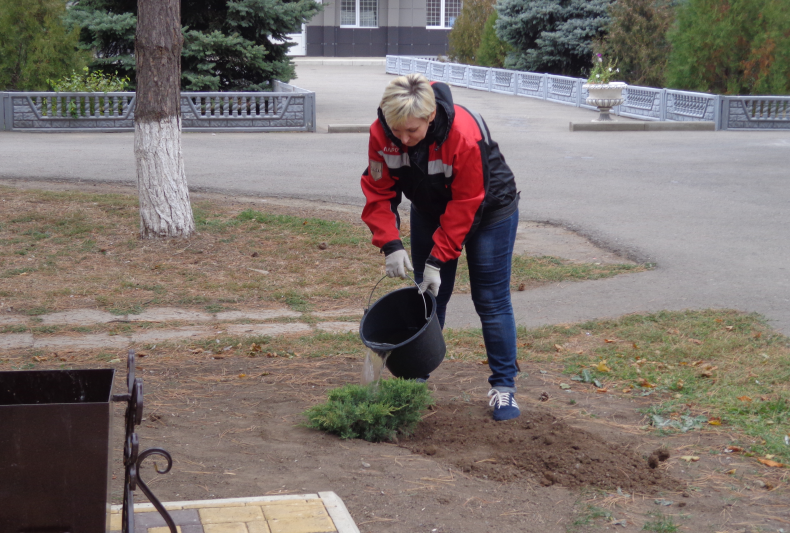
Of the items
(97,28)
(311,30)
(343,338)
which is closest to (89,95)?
(97,28)

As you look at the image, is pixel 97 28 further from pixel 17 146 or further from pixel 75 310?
pixel 75 310

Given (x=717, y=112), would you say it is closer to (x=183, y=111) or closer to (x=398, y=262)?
(x=183, y=111)

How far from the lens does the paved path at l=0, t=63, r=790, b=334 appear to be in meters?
6.76

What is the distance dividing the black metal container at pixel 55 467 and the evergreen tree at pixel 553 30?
82.0 feet

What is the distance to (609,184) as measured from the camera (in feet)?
39.0

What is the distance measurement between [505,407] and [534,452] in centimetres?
43

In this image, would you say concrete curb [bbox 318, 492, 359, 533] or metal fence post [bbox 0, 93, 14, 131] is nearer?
concrete curb [bbox 318, 492, 359, 533]

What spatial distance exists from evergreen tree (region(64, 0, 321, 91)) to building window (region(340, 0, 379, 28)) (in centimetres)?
3032

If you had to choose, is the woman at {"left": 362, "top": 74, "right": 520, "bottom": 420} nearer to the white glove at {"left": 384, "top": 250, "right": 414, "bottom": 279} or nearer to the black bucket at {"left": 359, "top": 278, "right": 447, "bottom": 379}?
the white glove at {"left": 384, "top": 250, "right": 414, "bottom": 279}

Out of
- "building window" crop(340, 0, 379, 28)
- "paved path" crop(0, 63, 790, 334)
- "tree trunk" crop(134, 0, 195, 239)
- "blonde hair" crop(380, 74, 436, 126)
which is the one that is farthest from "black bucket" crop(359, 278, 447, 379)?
"building window" crop(340, 0, 379, 28)

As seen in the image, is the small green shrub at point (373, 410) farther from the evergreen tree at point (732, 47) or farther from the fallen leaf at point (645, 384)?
the evergreen tree at point (732, 47)

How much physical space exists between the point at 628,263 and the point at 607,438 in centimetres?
403

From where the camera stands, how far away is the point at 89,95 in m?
16.5

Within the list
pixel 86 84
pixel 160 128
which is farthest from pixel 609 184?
pixel 86 84
